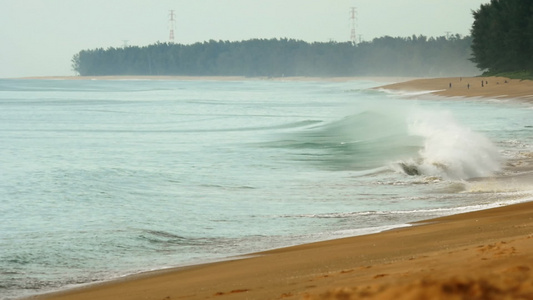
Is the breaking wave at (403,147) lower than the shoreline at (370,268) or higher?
lower

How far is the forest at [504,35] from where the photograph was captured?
83.0 meters

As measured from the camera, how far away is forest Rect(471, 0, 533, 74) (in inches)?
3268

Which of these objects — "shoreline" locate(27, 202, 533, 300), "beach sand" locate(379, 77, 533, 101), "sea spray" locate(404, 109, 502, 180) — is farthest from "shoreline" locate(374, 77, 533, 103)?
"shoreline" locate(27, 202, 533, 300)

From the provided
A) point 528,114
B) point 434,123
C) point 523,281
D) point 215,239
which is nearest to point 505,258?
point 523,281

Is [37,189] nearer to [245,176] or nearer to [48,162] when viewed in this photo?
[245,176]

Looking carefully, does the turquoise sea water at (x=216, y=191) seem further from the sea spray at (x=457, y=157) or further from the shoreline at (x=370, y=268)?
the shoreline at (x=370, y=268)

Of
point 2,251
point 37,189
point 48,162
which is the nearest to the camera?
point 2,251

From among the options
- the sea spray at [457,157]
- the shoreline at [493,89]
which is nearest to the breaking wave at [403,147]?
the sea spray at [457,157]

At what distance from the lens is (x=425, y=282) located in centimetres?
550

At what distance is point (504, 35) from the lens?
288 ft

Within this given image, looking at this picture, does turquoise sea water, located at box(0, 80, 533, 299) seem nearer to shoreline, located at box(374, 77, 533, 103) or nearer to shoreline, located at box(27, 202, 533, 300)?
shoreline, located at box(27, 202, 533, 300)

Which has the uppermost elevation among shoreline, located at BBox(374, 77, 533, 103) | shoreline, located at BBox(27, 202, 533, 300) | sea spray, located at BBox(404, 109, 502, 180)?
shoreline, located at BBox(27, 202, 533, 300)

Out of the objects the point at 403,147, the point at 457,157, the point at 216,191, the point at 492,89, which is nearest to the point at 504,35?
the point at 492,89

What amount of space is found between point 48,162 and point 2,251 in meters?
15.0
